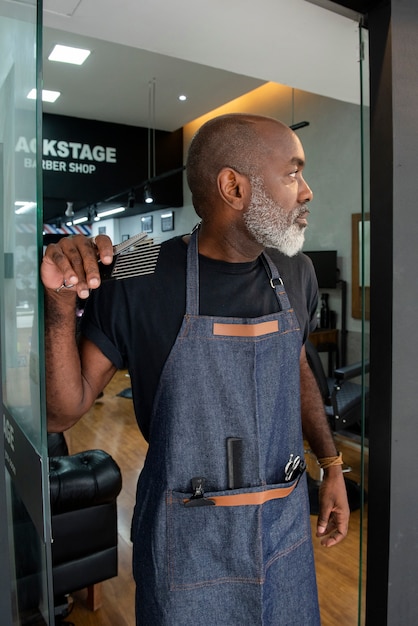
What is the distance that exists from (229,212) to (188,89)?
567 centimetres

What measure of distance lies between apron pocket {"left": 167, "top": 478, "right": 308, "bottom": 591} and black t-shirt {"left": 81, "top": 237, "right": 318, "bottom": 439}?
0.25 meters

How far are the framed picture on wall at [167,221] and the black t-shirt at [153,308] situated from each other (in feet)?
27.3

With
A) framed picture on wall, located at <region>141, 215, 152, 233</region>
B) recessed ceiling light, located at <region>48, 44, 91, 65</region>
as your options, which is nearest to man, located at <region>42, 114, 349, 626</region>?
recessed ceiling light, located at <region>48, 44, 91, 65</region>

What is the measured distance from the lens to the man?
124 cm

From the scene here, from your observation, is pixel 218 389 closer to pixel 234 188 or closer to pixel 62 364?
pixel 62 364

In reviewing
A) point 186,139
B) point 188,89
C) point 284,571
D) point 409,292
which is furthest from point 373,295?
point 186,139

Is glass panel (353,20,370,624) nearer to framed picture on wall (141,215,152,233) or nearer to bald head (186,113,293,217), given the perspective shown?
bald head (186,113,293,217)

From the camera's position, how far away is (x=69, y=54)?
519 cm

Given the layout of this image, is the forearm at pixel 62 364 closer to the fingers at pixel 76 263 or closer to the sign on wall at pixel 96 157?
the fingers at pixel 76 263

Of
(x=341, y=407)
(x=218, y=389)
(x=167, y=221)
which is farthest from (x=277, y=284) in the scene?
(x=167, y=221)

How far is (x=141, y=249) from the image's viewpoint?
0.98 m

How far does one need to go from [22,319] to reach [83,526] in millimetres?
1725

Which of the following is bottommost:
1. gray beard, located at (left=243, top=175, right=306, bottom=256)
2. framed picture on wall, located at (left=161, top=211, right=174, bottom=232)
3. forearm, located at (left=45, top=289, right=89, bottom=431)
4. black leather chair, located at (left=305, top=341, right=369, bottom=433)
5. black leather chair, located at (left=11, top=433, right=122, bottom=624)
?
black leather chair, located at (left=11, top=433, right=122, bottom=624)

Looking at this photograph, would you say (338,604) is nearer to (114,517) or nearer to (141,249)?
(114,517)
